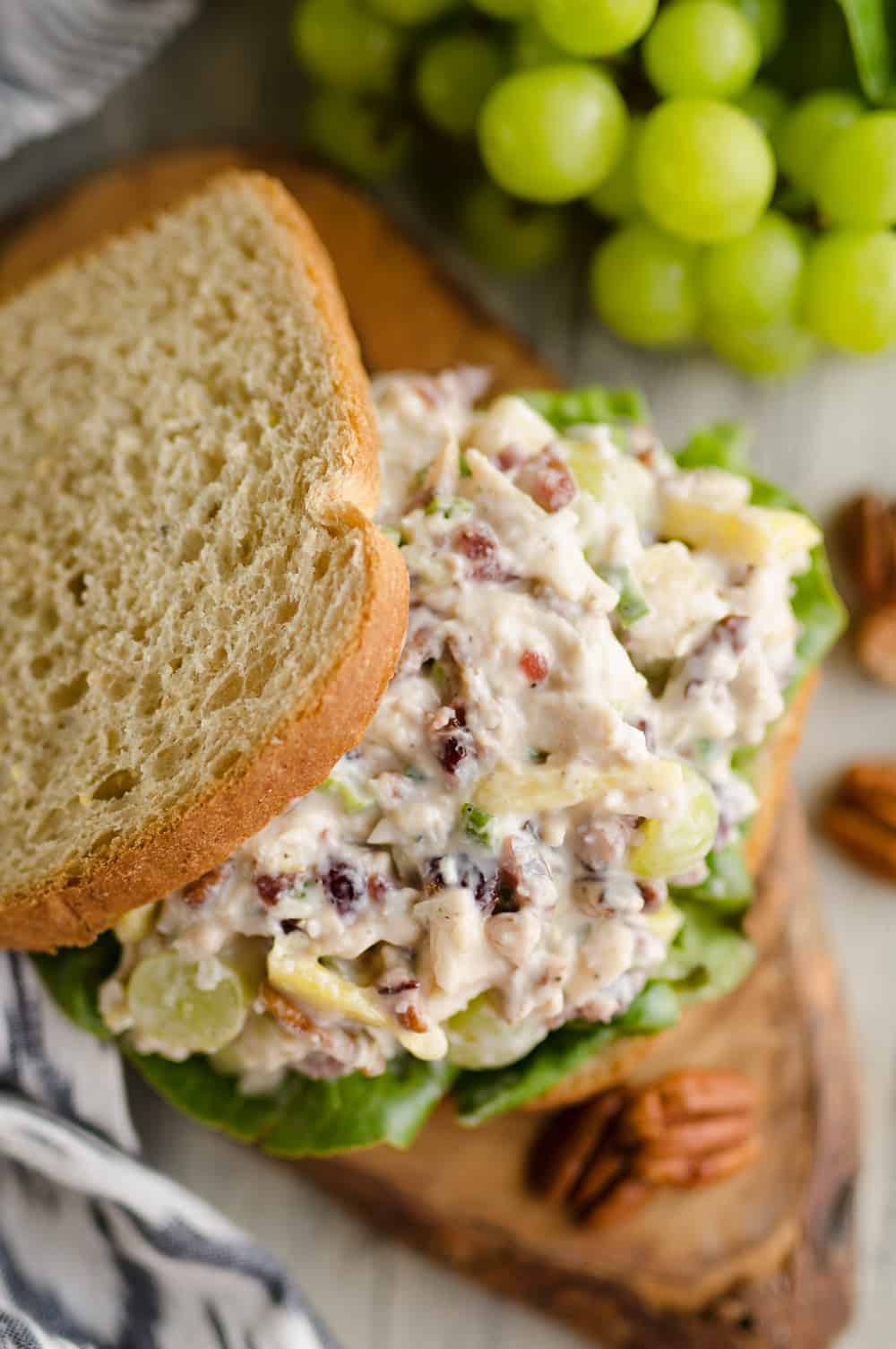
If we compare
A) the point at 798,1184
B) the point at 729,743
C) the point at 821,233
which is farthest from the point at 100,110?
the point at 798,1184

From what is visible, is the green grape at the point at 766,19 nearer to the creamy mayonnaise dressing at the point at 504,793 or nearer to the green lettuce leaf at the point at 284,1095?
the creamy mayonnaise dressing at the point at 504,793

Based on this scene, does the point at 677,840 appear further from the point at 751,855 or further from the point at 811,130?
the point at 811,130

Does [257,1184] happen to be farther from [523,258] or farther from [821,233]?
[821,233]

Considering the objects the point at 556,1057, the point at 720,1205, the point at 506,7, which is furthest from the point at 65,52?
the point at 720,1205

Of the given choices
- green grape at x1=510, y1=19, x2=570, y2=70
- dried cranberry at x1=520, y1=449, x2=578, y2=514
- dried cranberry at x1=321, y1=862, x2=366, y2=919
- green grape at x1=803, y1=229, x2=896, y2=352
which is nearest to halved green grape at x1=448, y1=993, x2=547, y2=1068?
dried cranberry at x1=321, y1=862, x2=366, y2=919

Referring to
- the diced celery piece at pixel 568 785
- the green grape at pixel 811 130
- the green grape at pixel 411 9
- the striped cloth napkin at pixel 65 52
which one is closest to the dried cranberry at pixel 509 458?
the diced celery piece at pixel 568 785
